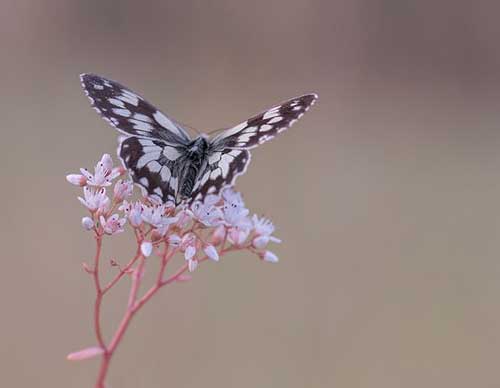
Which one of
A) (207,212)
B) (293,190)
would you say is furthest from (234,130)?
(293,190)

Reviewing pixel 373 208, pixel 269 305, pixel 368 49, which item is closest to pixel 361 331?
pixel 269 305

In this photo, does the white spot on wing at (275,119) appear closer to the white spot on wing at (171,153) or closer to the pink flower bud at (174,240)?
the white spot on wing at (171,153)

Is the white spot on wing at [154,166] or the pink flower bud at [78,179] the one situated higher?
the white spot on wing at [154,166]

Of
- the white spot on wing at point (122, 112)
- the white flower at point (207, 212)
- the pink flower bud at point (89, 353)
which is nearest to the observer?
the pink flower bud at point (89, 353)

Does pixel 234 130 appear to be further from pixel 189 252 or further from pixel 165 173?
pixel 189 252

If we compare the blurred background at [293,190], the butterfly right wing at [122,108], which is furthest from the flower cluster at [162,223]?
the blurred background at [293,190]

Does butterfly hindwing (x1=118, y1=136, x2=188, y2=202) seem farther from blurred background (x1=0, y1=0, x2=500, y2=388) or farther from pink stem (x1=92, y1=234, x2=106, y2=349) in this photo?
blurred background (x1=0, y1=0, x2=500, y2=388)
